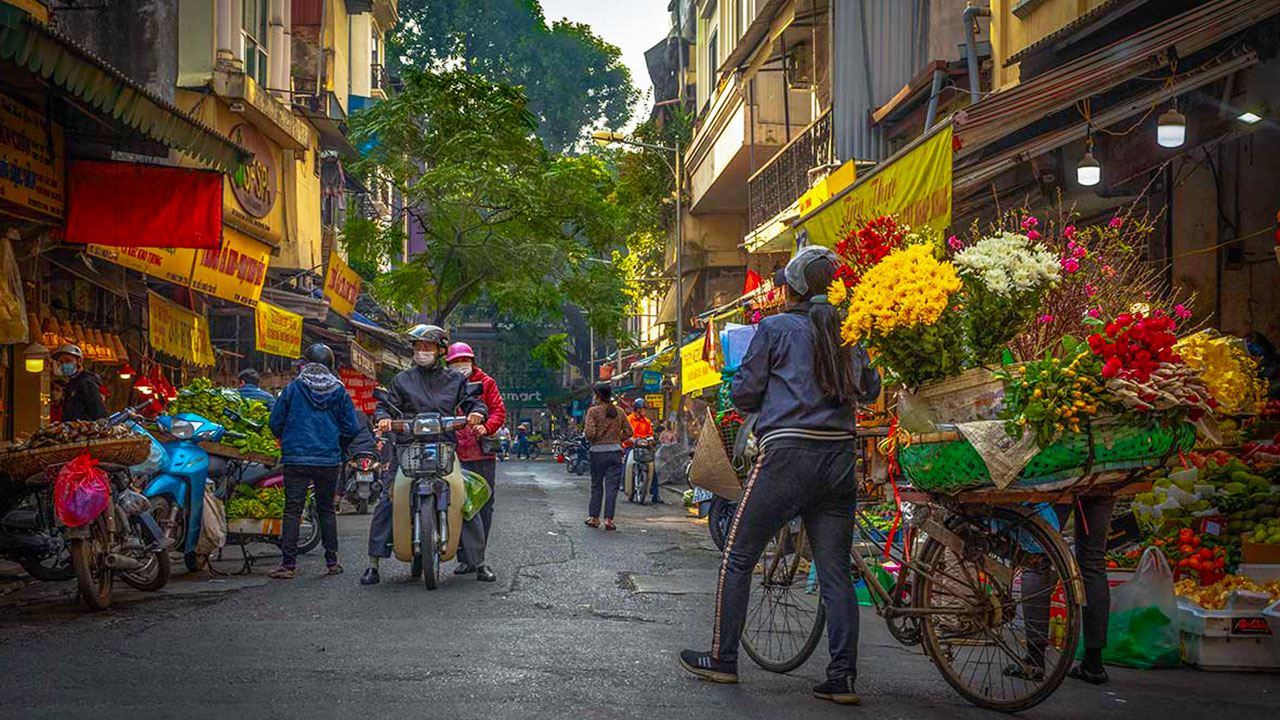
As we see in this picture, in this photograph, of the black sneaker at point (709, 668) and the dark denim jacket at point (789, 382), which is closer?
the dark denim jacket at point (789, 382)

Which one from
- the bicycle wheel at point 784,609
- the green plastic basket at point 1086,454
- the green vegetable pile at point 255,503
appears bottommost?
the bicycle wheel at point 784,609

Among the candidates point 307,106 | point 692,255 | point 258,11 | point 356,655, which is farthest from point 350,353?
point 356,655

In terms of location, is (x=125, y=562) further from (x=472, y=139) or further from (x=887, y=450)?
(x=472, y=139)

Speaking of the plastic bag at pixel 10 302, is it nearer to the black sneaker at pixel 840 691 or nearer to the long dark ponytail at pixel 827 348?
the long dark ponytail at pixel 827 348

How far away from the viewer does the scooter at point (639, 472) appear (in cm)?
2423

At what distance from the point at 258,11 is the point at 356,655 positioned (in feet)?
64.5

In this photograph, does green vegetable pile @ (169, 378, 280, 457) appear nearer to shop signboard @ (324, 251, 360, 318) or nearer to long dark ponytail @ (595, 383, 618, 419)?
long dark ponytail @ (595, 383, 618, 419)

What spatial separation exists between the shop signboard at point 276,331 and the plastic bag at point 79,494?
12.2 m

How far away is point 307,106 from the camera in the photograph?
28.8 meters

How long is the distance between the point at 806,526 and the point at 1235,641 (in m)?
2.56

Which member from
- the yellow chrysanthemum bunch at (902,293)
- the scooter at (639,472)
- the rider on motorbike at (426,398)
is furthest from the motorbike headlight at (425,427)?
the scooter at (639,472)

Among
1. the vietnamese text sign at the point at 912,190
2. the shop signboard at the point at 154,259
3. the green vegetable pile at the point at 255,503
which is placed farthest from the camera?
the shop signboard at the point at 154,259

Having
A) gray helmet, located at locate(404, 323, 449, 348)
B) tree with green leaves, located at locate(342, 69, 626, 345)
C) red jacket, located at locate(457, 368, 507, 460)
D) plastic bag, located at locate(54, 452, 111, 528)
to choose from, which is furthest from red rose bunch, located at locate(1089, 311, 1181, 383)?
tree with green leaves, located at locate(342, 69, 626, 345)

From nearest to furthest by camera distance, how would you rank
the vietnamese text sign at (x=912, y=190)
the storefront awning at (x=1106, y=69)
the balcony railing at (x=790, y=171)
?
the storefront awning at (x=1106, y=69) → the vietnamese text sign at (x=912, y=190) → the balcony railing at (x=790, y=171)
